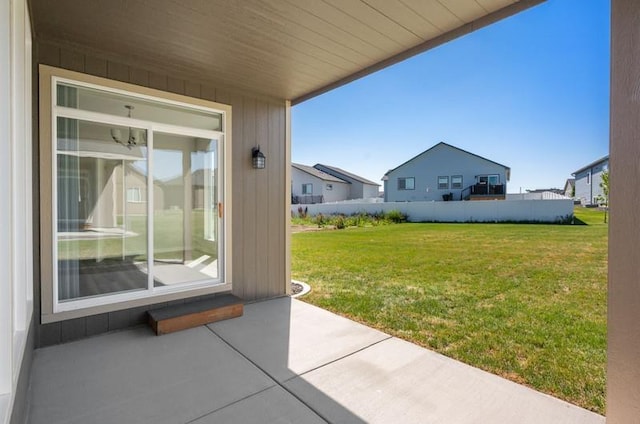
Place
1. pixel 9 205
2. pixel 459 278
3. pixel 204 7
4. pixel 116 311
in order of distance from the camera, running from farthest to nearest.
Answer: pixel 459 278, pixel 116 311, pixel 204 7, pixel 9 205

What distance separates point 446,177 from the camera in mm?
22938

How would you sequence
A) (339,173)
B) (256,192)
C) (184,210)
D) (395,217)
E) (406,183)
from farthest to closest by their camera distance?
(339,173), (406,183), (395,217), (256,192), (184,210)

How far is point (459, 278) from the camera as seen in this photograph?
5.32m

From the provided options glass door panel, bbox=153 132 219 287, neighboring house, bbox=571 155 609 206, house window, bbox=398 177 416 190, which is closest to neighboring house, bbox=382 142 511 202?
house window, bbox=398 177 416 190

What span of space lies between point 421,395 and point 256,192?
2998 millimetres

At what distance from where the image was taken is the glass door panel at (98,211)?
10.0 feet

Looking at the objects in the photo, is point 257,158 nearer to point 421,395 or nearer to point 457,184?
point 421,395

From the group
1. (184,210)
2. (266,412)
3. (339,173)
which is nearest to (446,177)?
(339,173)

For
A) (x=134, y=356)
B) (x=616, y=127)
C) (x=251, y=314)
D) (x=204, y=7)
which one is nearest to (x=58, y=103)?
(x=204, y=7)

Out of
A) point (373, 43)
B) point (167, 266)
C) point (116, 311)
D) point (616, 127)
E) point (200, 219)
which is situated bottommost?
point (116, 311)

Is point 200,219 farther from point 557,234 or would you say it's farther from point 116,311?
point 557,234

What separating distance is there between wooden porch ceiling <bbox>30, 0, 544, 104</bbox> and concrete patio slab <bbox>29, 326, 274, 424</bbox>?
2.67m

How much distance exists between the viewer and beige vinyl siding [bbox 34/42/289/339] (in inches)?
161

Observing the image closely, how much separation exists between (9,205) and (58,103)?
6.23 ft
